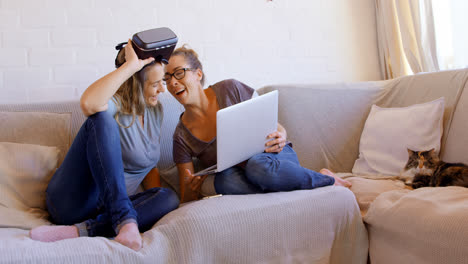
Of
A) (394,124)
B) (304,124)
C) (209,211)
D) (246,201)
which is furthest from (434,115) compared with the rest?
(209,211)

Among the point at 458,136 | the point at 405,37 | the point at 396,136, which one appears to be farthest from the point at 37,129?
the point at 405,37

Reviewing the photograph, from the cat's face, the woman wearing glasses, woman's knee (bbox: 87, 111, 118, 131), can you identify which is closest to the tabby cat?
the cat's face

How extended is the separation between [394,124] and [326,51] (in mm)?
890

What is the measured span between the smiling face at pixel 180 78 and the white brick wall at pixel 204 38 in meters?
0.63

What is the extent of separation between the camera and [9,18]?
2.02 metres

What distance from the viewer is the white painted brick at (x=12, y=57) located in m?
2.02

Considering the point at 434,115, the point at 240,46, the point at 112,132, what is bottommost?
the point at 434,115

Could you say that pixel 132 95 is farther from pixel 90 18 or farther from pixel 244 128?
pixel 90 18

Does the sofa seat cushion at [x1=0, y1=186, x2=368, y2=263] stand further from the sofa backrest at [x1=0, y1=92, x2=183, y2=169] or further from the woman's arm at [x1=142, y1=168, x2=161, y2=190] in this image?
the sofa backrest at [x1=0, y1=92, x2=183, y2=169]

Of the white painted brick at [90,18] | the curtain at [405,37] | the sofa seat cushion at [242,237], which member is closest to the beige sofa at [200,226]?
the sofa seat cushion at [242,237]

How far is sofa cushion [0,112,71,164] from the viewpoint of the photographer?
162cm

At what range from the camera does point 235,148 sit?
143 cm

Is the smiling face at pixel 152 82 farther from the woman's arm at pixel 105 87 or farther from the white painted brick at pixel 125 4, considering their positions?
the white painted brick at pixel 125 4

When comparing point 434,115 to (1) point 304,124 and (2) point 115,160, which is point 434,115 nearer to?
(1) point 304,124
